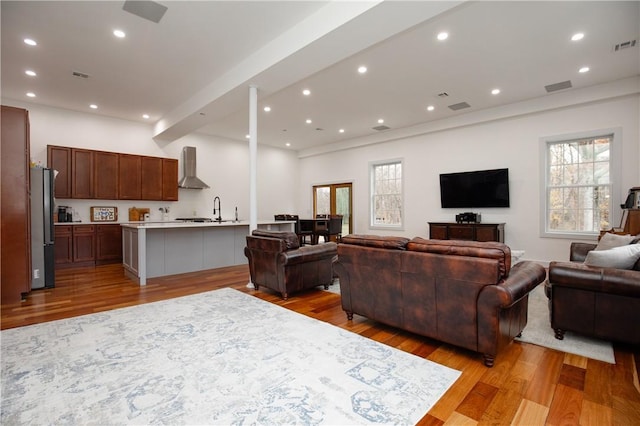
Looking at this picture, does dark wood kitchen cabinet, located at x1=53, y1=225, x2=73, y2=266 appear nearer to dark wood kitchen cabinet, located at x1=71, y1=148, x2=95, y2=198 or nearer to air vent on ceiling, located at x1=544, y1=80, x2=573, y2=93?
dark wood kitchen cabinet, located at x1=71, y1=148, x2=95, y2=198

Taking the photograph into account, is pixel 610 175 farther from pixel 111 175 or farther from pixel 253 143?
pixel 111 175

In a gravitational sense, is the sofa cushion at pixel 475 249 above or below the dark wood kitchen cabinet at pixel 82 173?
below

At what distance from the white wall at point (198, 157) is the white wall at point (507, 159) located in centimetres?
281

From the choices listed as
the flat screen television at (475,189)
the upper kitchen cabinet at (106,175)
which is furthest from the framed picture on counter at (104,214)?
the flat screen television at (475,189)

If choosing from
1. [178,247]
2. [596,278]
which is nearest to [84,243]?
[178,247]

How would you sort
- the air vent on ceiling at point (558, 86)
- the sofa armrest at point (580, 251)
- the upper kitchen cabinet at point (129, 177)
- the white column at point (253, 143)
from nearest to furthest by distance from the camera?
the sofa armrest at point (580, 251)
the white column at point (253, 143)
the air vent on ceiling at point (558, 86)
the upper kitchen cabinet at point (129, 177)

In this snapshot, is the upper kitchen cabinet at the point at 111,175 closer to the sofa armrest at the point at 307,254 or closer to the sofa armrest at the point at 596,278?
the sofa armrest at the point at 307,254

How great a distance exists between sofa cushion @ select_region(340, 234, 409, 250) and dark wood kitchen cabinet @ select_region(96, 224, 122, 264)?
574 cm

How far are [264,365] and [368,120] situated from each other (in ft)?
20.6

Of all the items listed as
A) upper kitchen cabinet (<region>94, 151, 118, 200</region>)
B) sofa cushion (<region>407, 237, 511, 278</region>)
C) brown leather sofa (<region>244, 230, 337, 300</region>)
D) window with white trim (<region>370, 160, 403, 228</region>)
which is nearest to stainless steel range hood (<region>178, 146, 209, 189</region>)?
upper kitchen cabinet (<region>94, 151, 118, 200</region>)

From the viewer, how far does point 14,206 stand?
3.65 metres

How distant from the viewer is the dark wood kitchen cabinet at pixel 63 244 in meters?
5.75

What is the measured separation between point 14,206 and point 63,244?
261cm

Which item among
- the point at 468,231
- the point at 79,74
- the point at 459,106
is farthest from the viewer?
the point at 468,231
